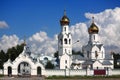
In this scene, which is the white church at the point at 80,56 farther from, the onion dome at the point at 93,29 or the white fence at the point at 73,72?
the white fence at the point at 73,72

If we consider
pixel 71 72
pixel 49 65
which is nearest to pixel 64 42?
pixel 49 65

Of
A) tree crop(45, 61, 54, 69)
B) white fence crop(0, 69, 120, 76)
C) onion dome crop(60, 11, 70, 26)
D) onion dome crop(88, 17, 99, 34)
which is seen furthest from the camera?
tree crop(45, 61, 54, 69)

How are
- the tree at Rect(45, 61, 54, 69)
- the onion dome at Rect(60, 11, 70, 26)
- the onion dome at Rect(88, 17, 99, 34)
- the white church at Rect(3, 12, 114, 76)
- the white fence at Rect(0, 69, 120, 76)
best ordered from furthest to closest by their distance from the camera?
the tree at Rect(45, 61, 54, 69)
the onion dome at Rect(88, 17, 99, 34)
the onion dome at Rect(60, 11, 70, 26)
the white church at Rect(3, 12, 114, 76)
the white fence at Rect(0, 69, 120, 76)

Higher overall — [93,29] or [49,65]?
[93,29]

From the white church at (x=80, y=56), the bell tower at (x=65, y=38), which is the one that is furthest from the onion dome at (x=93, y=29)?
the bell tower at (x=65, y=38)

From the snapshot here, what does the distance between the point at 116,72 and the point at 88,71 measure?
5.15 meters

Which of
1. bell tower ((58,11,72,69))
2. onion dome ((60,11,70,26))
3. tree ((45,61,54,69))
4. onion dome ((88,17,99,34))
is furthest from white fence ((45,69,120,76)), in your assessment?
tree ((45,61,54,69))

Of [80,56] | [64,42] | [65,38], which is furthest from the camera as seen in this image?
[80,56]

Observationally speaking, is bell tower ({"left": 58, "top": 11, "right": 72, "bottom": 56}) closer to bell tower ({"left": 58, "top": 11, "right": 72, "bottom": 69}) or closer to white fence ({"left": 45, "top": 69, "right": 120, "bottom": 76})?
bell tower ({"left": 58, "top": 11, "right": 72, "bottom": 69})

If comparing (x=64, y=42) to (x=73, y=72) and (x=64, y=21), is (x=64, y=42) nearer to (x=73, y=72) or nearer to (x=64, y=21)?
(x=64, y=21)

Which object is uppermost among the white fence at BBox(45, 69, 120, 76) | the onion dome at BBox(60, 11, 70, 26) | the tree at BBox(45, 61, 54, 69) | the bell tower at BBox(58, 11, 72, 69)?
the onion dome at BBox(60, 11, 70, 26)

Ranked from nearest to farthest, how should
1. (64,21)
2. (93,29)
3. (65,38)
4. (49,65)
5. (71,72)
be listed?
(71,72), (64,21), (65,38), (93,29), (49,65)

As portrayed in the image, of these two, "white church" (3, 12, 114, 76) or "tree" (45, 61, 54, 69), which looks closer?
"white church" (3, 12, 114, 76)

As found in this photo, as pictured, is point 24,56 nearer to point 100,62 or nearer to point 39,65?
point 39,65
